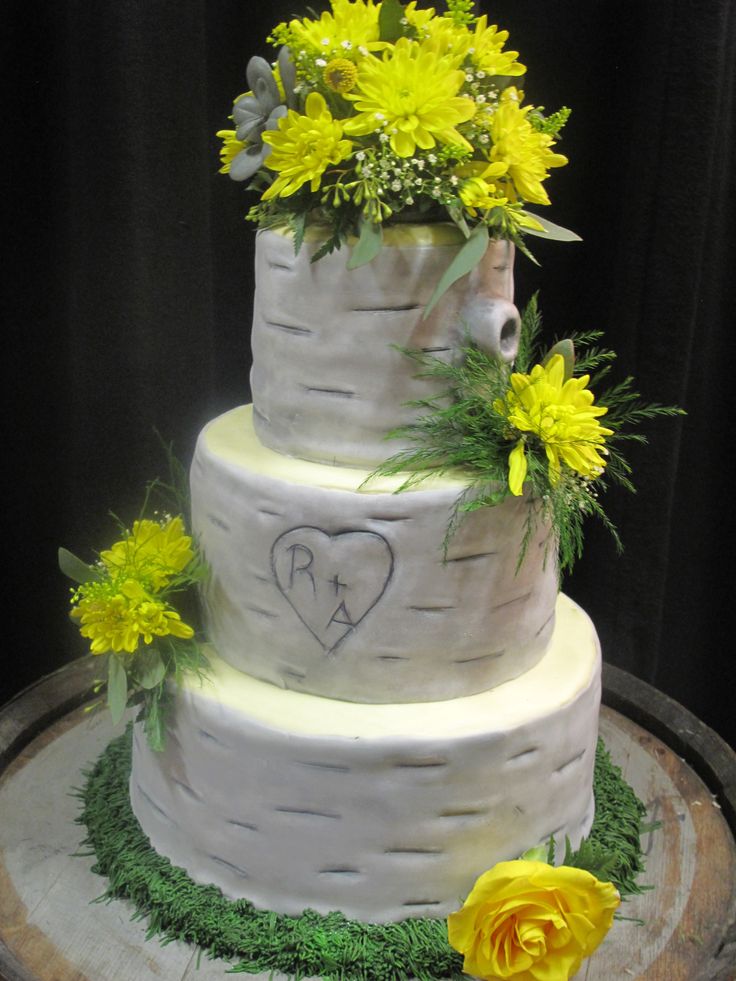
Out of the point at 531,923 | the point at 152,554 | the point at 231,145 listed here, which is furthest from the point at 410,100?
the point at 531,923

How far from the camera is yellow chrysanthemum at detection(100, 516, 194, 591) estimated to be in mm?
1203

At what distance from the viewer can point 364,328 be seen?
106 cm

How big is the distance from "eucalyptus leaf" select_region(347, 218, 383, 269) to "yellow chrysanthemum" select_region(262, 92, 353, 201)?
0.21 feet

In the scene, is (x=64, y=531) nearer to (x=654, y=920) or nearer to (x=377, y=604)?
(x=377, y=604)

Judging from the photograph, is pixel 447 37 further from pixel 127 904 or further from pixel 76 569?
pixel 127 904

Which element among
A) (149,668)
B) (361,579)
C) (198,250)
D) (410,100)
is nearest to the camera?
(410,100)

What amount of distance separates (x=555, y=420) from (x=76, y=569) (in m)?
0.58

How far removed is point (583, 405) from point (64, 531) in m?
1.06

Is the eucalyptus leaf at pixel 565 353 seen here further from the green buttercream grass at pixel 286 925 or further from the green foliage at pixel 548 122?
the green buttercream grass at pixel 286 925

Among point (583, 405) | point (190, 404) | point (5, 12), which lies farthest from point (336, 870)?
point (5, 12)

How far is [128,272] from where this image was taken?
5.34 feet

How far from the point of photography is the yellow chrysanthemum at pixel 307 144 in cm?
100

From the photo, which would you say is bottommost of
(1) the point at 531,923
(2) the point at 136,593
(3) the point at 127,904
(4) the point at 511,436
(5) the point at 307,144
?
(3) the point at 127,904

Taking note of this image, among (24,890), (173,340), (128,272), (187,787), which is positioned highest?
(128,272)
